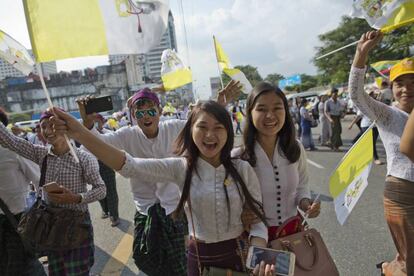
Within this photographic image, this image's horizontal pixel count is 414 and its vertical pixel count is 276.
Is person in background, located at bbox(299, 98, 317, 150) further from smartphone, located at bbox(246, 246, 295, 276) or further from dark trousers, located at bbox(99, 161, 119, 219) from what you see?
smartphone, located at bbox(246, 246, 295, 276)

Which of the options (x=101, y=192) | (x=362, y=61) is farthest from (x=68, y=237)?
(x=362, y=61)

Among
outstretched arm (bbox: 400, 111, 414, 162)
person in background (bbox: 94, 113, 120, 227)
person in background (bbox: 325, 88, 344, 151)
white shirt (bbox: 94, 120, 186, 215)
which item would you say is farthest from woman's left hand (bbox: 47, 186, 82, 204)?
person in background (bbox: 325, 88, 344, 151)

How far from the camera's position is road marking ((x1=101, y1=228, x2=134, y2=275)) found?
353cm

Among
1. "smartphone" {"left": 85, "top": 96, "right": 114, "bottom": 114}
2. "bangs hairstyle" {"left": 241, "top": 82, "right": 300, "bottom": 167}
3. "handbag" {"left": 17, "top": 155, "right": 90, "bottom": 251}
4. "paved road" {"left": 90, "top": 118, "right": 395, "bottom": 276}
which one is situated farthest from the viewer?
Answer: "paved road" {"left": 90, "top": 118, "right": 395, "bottom": 276}

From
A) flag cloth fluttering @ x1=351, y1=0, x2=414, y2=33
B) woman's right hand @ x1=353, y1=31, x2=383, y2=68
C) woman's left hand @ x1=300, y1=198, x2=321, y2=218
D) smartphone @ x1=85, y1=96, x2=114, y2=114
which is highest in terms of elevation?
flag cloth fluttering @ x1=351, y1=0, x2=414, y2=33

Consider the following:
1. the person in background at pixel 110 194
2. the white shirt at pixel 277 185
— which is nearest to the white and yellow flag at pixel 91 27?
the white shirt at pixel 277 185

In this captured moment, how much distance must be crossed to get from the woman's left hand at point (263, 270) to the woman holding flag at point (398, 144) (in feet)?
4.26

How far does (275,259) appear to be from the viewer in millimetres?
1576

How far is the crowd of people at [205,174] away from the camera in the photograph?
71.1 inches

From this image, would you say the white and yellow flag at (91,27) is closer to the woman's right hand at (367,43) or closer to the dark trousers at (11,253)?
the woman's right hand at (367,43)

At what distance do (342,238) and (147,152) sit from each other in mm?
2318

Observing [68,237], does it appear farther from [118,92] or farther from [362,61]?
[118,92]

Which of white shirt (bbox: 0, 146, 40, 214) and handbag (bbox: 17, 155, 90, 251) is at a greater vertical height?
white shirt (bbox: 0, 146, 40, 214)

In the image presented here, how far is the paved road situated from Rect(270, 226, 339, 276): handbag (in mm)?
1375
